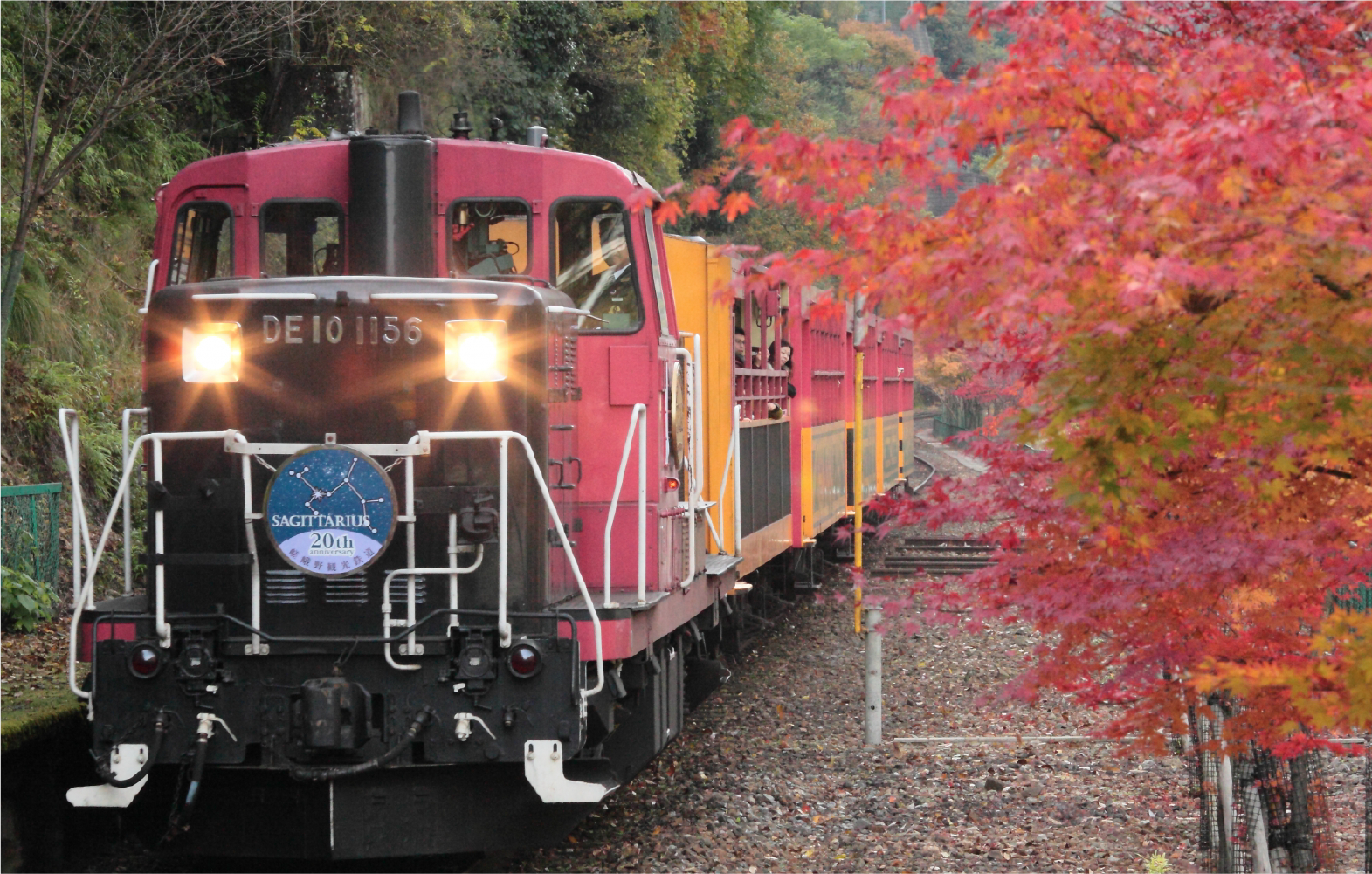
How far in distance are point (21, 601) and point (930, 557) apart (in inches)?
475

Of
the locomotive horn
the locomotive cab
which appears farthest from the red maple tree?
the locomotive horn

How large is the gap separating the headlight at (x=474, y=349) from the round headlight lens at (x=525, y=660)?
113cm

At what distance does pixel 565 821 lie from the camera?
576 cm

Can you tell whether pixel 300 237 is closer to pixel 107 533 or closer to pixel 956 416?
pixel 107 533

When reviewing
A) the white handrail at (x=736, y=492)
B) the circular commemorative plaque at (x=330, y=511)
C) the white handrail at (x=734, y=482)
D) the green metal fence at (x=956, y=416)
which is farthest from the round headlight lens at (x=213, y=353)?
the green metal fence at (x=956, y=416)

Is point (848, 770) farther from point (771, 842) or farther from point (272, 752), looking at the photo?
point (272, 752)

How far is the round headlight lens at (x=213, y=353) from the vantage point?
5617 mm

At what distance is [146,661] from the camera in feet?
17.9

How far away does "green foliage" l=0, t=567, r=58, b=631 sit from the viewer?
9.50 metres

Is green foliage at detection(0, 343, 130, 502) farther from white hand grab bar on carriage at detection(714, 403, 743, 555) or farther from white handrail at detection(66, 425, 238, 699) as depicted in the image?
white handrail at detection(66, 425, 238, 699)

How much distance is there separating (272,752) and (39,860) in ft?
7.09

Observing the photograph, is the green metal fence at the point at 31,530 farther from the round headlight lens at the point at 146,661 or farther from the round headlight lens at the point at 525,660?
the round headlight lens at the point at 525,660

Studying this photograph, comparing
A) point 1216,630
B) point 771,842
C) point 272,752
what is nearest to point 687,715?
point 771,842

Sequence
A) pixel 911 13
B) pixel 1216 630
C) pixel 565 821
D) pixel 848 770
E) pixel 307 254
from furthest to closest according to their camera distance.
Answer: pixel 848 770, pixel 307 254, pixel 565 821, pixel 911 13, pixel 1216 630
